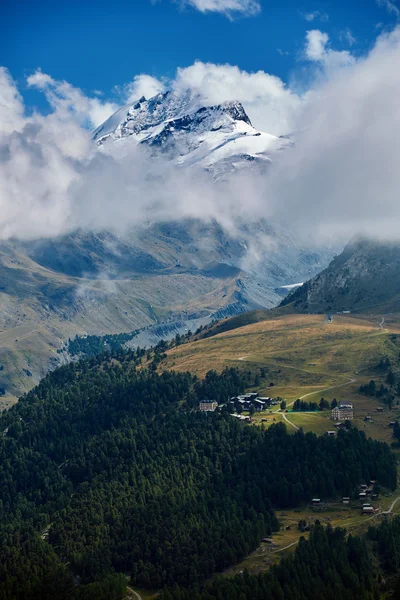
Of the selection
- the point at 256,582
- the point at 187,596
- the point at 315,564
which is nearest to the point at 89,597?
the point at 187,596

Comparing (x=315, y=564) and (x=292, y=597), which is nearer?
(x=292, y=597)

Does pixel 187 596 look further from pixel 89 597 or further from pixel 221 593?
pixel 89 597

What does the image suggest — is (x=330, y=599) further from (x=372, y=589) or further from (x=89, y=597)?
(x=89, y=597)

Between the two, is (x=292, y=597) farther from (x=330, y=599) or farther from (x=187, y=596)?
(x=187, y=596)

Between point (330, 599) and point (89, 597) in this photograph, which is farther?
point (89, 597)

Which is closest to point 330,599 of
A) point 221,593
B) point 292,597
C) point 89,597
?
point 292,597

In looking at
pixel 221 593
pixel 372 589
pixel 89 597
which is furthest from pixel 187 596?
pixel 372 589
